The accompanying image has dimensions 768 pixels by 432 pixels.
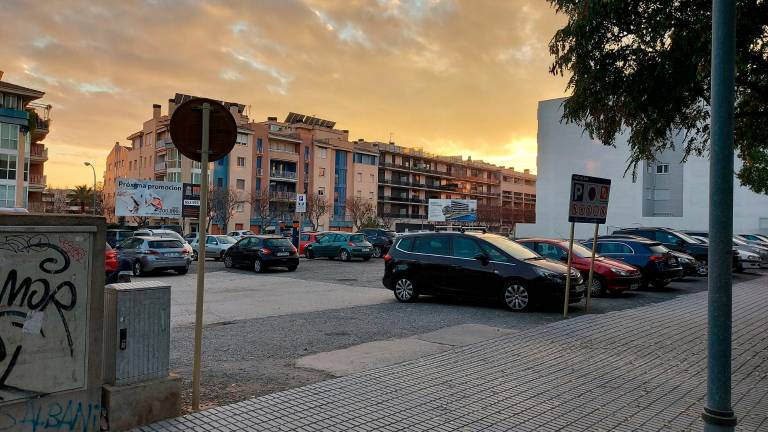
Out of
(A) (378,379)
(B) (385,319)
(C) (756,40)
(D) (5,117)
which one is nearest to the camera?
(A) (378,379)

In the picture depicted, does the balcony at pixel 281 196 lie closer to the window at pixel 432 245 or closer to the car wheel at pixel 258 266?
the car wheel at pixel 258 266

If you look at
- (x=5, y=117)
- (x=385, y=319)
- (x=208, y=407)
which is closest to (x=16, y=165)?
(x=5, y=117)

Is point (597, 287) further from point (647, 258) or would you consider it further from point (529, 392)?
Answer: point (529, 392)

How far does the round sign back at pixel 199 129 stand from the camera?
5164 millimetres

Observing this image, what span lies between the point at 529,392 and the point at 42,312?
14.6ft

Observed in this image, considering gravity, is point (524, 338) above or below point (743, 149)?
below

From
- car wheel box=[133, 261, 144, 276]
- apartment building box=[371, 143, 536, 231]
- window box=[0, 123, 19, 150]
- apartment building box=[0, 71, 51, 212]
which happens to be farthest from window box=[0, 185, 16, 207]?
apartment building box=[371, 143, 536, 231]

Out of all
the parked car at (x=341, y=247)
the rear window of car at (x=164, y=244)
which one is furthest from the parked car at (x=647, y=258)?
the rear window of car at (x=164, y=244)

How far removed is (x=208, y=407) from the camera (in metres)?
5.15

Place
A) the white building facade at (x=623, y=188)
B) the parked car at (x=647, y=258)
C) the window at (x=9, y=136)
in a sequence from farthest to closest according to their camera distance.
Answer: the window at (x=9, y=136)
the white building facade at (x=623, y=188)
the parked car at (x=647, y=258)

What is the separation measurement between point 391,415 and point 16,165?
57776mm

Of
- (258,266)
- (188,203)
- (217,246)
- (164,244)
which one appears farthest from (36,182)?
(258,266)

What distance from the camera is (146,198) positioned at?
117 feet

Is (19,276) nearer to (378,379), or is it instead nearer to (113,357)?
(113,357)
